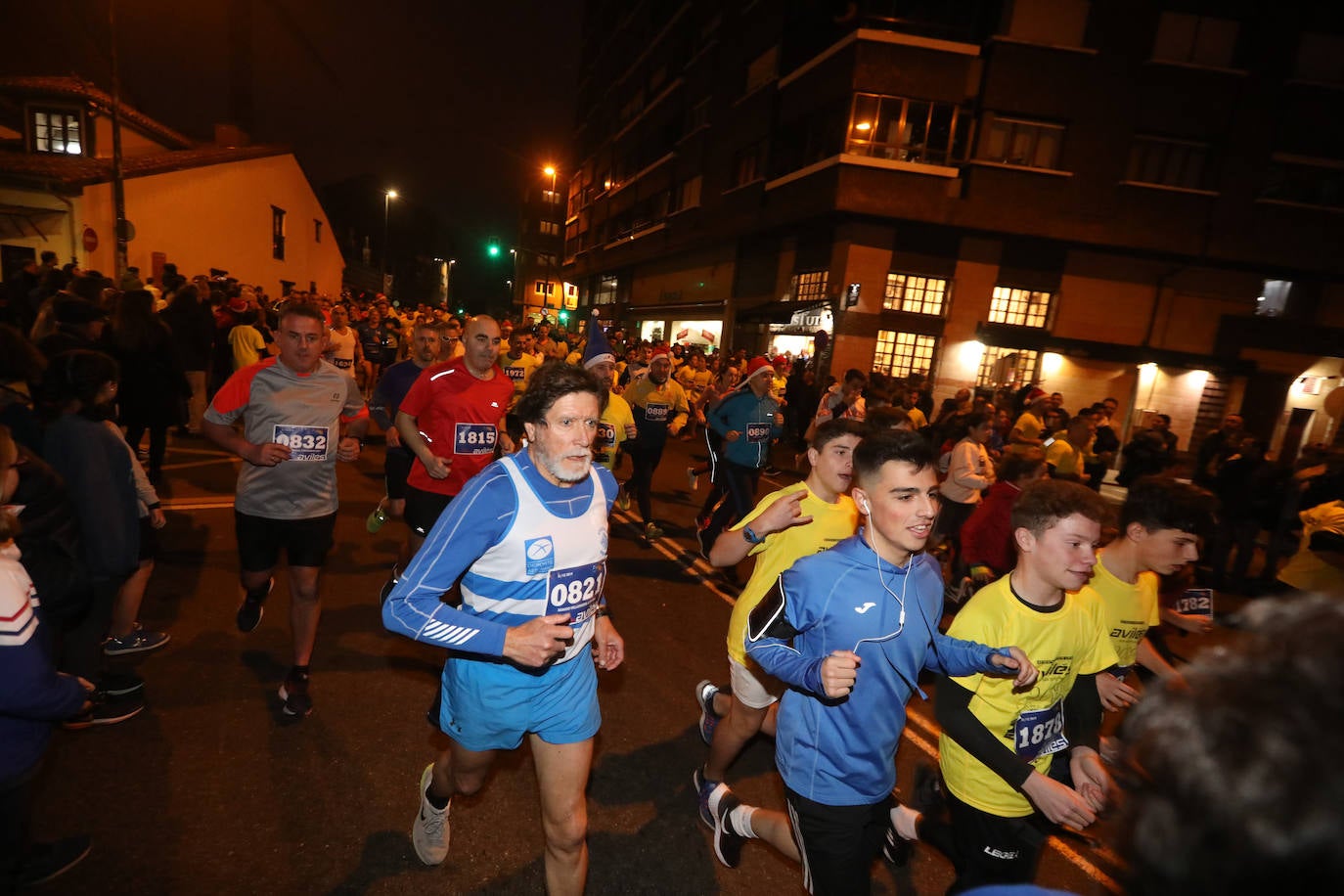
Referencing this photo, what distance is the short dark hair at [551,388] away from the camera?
2.57 meters

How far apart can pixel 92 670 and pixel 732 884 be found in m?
3.62

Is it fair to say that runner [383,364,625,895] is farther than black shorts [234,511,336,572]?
No

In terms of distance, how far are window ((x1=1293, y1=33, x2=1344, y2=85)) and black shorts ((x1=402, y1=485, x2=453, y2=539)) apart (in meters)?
28.0

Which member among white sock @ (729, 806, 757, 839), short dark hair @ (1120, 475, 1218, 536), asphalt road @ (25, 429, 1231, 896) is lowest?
asphalt road @ (25, 429, 1231, 896)

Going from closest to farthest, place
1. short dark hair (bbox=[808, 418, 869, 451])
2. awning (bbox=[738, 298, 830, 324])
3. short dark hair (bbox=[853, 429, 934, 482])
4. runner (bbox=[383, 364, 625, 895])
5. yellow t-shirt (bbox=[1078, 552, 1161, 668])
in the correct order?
runner (bbox=[383, 364, 625, 895]) → short dark hair (bbox=[853, 429, 934, 482]) → yellow t-shirt (bbox=[1078, 552, 1161, 668]) → short dark hair (bbox=[808, 418, 869, 451]) → awning (bbox=[738, 298, 830, 324])

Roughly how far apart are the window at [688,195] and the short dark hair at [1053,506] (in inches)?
1202

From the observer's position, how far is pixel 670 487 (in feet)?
39.1

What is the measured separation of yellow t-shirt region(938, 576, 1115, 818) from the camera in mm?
2568

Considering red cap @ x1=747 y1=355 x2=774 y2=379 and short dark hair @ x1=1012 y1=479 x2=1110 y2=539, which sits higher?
red cap @ x1=747 y1=355 x2=774 y2=379

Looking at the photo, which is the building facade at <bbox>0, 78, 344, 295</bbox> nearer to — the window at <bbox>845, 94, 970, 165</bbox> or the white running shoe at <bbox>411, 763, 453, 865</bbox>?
the white running shoe at <bbox>411, 763, 453, 865</bbox>

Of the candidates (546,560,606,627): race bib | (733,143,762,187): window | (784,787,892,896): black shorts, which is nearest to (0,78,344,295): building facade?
(733,143,762,187): window

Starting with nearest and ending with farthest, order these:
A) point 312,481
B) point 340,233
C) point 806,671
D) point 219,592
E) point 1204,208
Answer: point 806,671 < point 312,481 < point 219,592 < point 1204,208 < point 340,233

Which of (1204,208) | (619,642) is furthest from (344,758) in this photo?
(1204,208)

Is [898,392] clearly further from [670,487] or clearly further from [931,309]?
[931,309]
